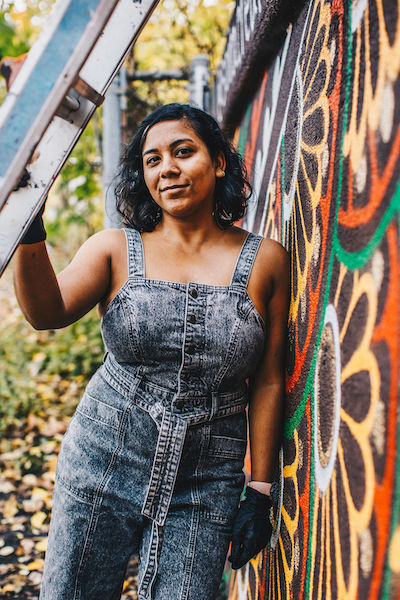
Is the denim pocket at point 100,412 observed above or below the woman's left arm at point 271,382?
below

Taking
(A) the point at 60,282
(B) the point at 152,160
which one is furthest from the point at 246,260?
(A) the point at 60,282

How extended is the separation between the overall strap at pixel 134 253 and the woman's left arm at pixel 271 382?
0.40m

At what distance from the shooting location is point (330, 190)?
1.31m

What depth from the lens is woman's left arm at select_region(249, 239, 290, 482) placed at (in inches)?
66.4

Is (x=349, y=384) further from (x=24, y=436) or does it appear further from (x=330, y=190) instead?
(x=24, y=436)

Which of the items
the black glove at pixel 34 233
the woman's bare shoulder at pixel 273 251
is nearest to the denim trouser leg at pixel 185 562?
the woman's bare shoulder at pixel 273 251

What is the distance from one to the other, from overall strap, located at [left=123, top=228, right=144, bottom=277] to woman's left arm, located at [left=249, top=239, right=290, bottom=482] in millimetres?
401

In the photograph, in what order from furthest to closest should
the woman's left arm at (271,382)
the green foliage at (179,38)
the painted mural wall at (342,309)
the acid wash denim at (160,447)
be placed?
the green foliage at (179,38) → the woman's left arm at (271,382) → the acid wash denim at (160,447) → the painted mural wall at (342,309)

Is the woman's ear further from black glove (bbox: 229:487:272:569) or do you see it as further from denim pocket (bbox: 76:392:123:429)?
black glove (bbox: 229:487:272:569)

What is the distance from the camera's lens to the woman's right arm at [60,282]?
1373mm

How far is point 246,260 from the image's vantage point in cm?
166

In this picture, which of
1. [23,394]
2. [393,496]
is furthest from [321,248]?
[23,394]

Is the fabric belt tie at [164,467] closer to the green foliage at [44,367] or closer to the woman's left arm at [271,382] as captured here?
the woman's left arm at [271,382]

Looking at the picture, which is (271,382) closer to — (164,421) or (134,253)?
(164,421)
